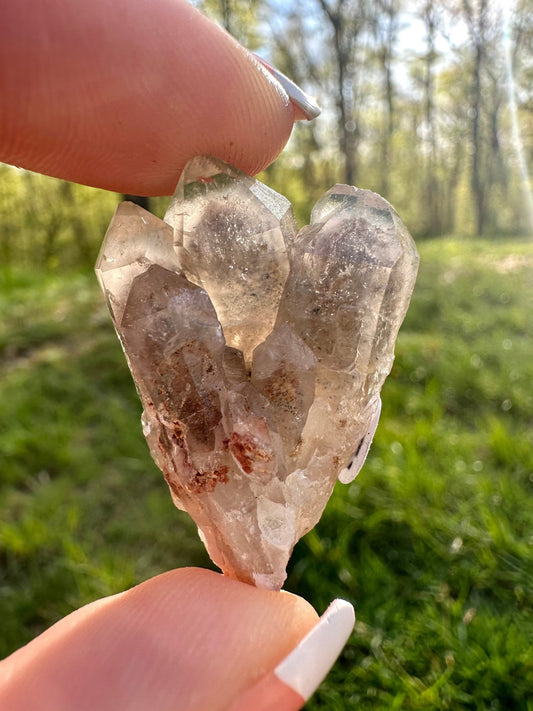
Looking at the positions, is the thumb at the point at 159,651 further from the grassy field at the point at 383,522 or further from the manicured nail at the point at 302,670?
the grassy field at the point at 383,522

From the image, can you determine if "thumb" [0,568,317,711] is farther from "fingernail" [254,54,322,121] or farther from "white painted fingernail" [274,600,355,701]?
"fingernail" [254,54,322,121]

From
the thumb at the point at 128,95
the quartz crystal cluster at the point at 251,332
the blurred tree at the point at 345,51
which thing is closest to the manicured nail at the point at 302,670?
the quartz crystal cluster at the point at 251,332

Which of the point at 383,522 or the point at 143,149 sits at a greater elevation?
the point at 143,149

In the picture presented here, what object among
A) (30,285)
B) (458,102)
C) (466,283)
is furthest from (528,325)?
(458,102)

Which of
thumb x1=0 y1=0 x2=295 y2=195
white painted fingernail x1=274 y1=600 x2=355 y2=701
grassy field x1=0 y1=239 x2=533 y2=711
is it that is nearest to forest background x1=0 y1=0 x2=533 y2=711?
grassy field x1=0 y1=239 x2=533 y2=711

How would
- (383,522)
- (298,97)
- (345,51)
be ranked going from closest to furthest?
1. (298,97)
2. (383,522)
3. (345,51)

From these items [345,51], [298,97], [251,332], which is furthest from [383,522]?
[345,51]

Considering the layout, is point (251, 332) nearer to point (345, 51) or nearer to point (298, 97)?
point (298, 97)
